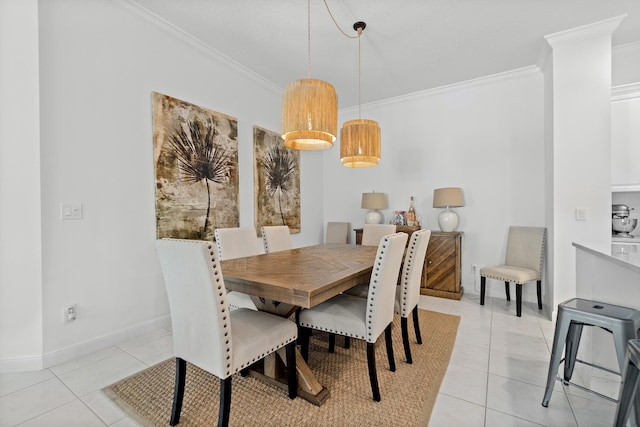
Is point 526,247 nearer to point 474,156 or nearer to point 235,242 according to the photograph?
point 474,156

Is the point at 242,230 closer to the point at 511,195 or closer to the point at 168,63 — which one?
the point at 168,63

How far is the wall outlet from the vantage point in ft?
6.82

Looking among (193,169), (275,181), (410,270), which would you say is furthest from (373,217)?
(193,169)

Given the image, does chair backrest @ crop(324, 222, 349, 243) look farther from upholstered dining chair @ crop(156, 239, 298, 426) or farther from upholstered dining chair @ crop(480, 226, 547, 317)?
upholstered dining chair @ crop(156, 239, 298, 426)

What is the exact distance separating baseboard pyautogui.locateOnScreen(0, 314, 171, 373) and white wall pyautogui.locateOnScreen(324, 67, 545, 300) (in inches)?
129

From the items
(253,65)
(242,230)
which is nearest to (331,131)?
(242,230)

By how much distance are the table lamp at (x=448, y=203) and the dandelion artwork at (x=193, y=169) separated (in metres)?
2.44

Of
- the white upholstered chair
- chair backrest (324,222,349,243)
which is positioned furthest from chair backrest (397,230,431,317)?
chair backrest (324,222,349,243)

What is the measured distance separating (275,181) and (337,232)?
1350mm

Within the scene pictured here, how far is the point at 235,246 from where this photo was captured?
2535 mm

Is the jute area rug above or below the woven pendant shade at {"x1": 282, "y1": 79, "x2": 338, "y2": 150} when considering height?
below

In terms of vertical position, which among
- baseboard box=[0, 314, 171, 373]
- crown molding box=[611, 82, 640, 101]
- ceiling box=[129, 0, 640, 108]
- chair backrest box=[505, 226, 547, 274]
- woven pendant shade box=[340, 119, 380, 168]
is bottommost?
baseboard box=[0, 314, 171, 373]

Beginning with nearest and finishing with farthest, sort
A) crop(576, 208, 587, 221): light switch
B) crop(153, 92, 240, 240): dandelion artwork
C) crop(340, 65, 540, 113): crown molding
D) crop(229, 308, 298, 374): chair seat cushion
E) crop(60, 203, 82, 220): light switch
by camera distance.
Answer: crop(229, 308, 298, 374): chair seat cushion
crop(60, 203, 82, 220): light switch
crop(153, 92, 240, 240): dandelion artwork
crop(576, 208, 587, 221): light switch
crop(340, 65, 540, 113): crown molding

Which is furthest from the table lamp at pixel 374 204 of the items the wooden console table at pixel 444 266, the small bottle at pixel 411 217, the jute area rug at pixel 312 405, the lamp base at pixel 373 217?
the jute area rug at pixel 312 405
